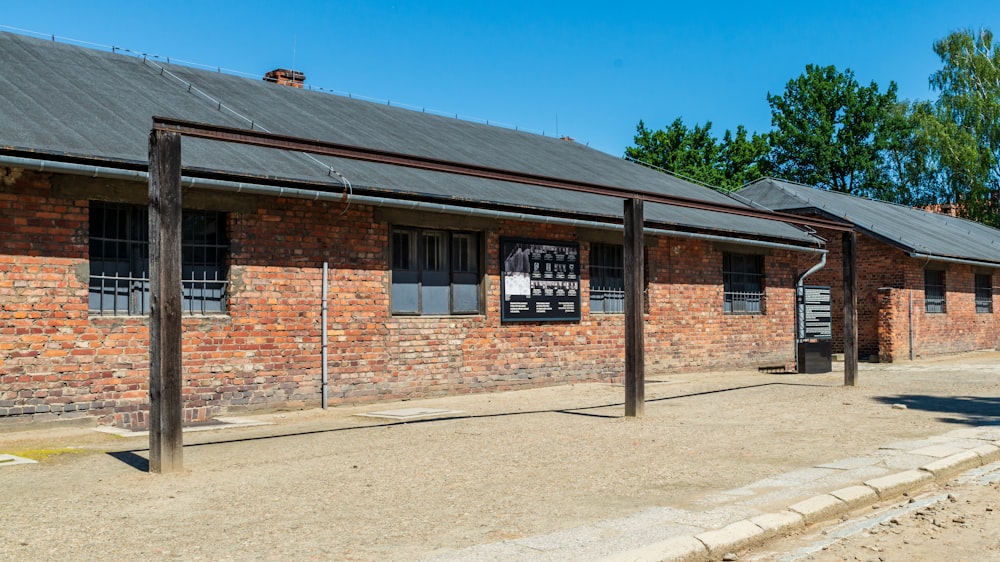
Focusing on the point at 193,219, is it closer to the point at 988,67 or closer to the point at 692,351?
the point at 692,351

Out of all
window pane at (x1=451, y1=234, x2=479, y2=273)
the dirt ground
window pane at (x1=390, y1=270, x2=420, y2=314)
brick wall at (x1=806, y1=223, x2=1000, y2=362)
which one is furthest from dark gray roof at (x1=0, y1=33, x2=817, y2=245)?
brick wall at (x1=806, y1=223, x2=1000, y2=362)

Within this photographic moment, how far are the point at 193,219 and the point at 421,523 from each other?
7126mm

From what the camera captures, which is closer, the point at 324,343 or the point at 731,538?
the point at 731,538

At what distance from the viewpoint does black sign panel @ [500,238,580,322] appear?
48.7 ft

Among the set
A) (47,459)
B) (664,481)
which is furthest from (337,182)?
(664,481)

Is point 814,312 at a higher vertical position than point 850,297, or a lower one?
lower

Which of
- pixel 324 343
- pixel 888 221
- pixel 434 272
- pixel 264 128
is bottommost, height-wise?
pixel 324 343

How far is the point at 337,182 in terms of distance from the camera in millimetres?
11930

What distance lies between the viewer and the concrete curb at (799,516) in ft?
15.7

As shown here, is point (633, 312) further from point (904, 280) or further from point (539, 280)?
point (904, 280)

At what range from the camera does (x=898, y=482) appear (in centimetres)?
673

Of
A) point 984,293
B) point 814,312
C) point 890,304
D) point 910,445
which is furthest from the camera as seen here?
point 984,293

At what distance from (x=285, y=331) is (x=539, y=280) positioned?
500cm

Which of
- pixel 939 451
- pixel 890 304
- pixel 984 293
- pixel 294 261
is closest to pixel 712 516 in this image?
pixel 939 451
